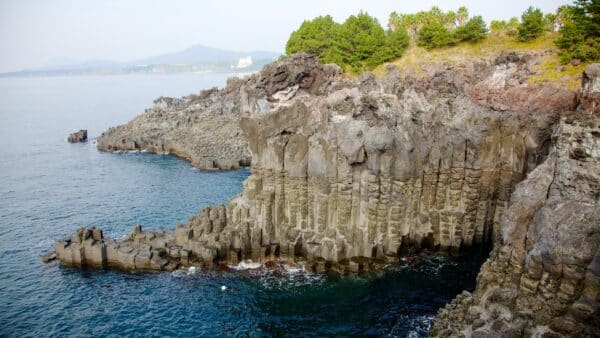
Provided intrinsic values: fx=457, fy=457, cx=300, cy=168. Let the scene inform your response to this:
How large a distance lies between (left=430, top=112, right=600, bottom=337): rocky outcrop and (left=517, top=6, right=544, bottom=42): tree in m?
47.3

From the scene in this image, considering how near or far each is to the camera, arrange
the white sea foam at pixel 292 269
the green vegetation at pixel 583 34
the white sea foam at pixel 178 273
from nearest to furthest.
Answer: the white sea foam at pixel 292 269 < the white sea foam at pixel 178 273 < the green vegetation at pixel 583 34

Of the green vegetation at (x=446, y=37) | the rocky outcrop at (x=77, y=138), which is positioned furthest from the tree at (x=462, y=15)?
the rocky outcrop at (x=77, y=138)

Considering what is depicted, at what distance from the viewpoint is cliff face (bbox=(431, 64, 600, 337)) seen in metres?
22.6

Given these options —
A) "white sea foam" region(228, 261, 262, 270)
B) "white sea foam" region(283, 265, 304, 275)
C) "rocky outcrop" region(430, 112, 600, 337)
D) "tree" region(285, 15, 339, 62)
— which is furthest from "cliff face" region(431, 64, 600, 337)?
"tree" region(285, 15, 339, 62)

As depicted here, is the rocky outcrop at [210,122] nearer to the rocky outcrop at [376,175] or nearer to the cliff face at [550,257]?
the rocky outcrop at [376,175]

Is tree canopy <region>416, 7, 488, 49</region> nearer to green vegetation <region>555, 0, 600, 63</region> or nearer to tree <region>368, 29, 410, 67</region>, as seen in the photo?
tree <region>368, 29, 410, 67</region>

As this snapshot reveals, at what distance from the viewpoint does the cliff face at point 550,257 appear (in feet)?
74.2

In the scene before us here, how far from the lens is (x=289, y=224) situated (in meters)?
46.4

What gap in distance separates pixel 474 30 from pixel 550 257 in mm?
58508

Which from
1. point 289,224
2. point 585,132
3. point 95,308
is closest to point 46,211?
point 95,308

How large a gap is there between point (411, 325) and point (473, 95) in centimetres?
2801

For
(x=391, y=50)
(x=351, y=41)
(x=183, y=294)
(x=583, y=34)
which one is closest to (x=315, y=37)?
(x=351, y=41)

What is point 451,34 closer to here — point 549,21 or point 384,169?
point 549,21

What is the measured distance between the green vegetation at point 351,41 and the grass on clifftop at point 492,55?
7.51ft
